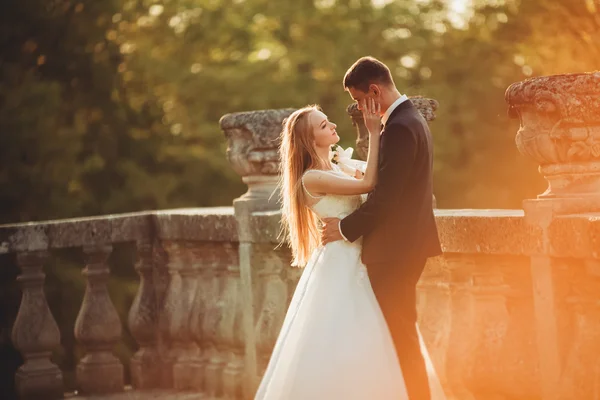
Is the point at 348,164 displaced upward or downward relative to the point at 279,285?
upward

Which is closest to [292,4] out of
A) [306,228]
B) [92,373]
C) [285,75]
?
[285,75]

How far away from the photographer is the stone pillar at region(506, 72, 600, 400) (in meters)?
5.27

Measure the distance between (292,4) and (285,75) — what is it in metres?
3.30

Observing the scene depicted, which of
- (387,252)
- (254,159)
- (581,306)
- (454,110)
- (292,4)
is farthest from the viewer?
(292,4)

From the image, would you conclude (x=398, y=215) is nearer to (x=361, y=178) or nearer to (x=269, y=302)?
(x=361, y=178)

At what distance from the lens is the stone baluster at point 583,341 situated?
5207 mm

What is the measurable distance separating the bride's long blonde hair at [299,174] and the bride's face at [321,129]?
0.06ft

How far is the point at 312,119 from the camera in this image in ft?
17.3

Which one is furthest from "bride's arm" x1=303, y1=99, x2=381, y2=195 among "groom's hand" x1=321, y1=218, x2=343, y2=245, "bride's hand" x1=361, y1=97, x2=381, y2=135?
"groom's hand" x1=321, y1=218, x2=343, y2=245

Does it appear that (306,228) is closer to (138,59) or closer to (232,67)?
(138,59)

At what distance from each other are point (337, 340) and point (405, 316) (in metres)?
0.31

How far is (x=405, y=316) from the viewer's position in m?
5.00

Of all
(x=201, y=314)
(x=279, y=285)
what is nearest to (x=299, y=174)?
(x=279, y=285)

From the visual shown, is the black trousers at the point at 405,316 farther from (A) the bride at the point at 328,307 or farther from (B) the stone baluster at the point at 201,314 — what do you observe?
(B) the stone baluster at the point at 201,314
